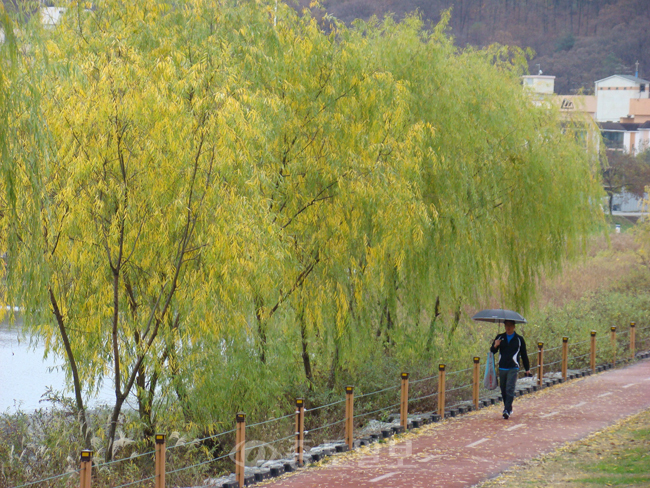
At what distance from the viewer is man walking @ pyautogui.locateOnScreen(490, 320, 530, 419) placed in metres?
12.5

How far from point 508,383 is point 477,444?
1881 mm

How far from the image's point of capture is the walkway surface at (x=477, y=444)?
927 centimetres

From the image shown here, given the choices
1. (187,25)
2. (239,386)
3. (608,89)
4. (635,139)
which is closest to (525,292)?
(239,386)

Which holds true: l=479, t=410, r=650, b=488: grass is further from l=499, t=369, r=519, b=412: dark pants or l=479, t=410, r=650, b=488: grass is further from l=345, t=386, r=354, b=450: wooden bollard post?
l=345, t=386, r=354, b=450: wooden bollard post

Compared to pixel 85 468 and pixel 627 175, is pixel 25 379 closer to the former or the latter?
pixel 85 468

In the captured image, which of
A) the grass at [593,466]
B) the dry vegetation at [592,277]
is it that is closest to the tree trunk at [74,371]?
the grass at [593,466]

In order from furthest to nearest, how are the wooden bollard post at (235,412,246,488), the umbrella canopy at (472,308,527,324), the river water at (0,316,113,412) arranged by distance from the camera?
the river water at (0,316,113,412)
the umbrella canopy at (472,308,527,324)
the wooden bollard post at (235,412,246,488)

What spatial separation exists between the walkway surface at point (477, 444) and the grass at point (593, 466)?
9.4 inches

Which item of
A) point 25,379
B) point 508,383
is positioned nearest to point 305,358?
point 508,383

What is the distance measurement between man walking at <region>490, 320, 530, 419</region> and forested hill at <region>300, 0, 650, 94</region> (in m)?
107

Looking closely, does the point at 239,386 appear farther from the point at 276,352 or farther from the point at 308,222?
the point at 308,222

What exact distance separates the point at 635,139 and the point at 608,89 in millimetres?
15076

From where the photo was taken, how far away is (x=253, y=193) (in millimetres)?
10555

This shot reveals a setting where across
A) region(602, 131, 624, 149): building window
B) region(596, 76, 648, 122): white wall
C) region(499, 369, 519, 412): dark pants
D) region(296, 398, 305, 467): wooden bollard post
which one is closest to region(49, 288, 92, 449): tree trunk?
region(296, 398, 305, 467): wooden bollard post
